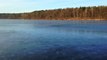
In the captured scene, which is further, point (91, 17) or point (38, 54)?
→ point (91, 17)

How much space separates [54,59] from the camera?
738 inches

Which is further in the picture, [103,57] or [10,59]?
[103,57]

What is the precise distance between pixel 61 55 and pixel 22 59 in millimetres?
3919

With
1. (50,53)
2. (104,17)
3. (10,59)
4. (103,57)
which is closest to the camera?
(10,59)

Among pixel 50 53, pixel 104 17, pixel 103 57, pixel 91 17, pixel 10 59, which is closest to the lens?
pixel 10 59

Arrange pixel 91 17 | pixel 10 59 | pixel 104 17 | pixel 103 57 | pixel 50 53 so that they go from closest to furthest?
pixel 10 59, pixel 103 57, pixel 50 53, pixel 104 17, pixel 91 17

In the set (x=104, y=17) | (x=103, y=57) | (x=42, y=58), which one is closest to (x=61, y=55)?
(x=42, y=58)

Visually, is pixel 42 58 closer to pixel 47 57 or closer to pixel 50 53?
pixel 47 57

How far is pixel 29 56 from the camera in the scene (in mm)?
19906

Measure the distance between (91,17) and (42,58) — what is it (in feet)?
586

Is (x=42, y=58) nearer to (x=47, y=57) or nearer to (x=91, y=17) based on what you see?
(x=47, y=57)

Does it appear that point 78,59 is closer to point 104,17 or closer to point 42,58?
point 42,58

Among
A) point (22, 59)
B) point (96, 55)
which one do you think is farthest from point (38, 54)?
point (96, 55)

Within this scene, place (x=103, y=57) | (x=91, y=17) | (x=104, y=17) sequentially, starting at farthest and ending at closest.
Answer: (x=91, y=17) < (x=104, y=17) < (x=103, y=57)
